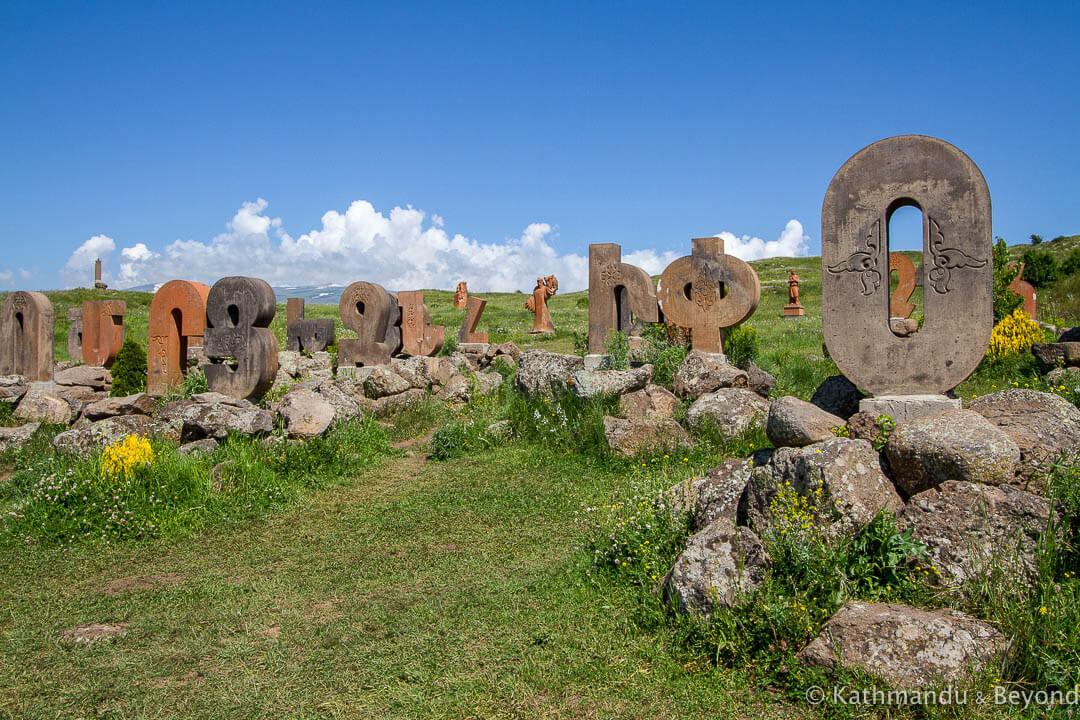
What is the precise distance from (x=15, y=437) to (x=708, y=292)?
10324 mm

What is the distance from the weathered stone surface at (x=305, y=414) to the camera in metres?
8.60

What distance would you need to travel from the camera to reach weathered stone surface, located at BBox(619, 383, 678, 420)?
9234 millimetres

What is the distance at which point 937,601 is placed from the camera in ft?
12.7

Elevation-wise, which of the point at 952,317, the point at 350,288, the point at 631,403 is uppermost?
the point at 350,288

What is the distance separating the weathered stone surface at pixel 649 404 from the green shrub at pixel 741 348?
287 cm

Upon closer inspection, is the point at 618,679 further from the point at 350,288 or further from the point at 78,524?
the point at 350,288

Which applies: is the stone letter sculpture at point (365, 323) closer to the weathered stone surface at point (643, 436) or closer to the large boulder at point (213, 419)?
the large boulder at point (213, 419)

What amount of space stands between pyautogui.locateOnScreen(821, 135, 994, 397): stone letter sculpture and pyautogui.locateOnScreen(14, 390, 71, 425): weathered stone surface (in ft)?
34.9

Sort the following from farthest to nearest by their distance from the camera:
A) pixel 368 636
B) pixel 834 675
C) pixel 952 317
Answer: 1. pixel 952 317
2. pixel 368 636
3. pixel 834 675

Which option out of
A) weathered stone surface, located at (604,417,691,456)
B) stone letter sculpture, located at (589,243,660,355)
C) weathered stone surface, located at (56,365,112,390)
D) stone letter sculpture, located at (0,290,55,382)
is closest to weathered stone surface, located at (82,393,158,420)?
stone letter sculpture, located at (0,290,55,382)

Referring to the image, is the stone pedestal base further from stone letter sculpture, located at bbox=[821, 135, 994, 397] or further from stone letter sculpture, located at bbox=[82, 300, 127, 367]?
stone letter sculpture, located at bbox=[82, 300, 127, 367]

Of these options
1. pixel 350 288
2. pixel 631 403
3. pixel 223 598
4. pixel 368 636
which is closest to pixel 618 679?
pixel 368 636

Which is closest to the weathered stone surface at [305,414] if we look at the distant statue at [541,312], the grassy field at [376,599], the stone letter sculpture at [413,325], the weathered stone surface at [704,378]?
the grassy field at [376,599]

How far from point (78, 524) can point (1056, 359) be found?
41.5 feet
